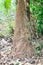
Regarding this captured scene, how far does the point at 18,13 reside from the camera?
201 inches

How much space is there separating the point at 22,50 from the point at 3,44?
181 cm

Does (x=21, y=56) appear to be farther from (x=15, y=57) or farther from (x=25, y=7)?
(x=25, y=7)

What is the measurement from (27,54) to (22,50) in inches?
6.2

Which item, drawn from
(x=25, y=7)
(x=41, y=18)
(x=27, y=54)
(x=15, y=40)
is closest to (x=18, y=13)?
(x=25, y=7)

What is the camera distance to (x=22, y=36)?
507cm

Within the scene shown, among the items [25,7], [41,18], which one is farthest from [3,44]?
[25,7]

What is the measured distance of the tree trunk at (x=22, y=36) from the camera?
16.6 feet

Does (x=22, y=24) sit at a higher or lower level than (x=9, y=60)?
higher

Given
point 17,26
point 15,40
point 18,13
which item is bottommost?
point 15,40

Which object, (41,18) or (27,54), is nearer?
(27,54)

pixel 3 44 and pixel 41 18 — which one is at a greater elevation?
pixel 41 18

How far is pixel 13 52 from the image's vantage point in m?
5.14

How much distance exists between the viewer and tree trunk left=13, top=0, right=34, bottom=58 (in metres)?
5.05

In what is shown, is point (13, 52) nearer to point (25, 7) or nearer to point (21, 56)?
point (21, 56)
